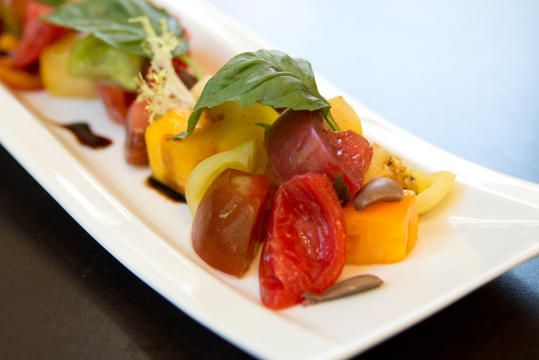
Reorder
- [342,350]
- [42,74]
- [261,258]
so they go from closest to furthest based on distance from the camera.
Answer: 1. [342,350]
2. [261,258]
3. [42,74]

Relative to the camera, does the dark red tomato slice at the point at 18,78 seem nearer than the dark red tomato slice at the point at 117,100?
No

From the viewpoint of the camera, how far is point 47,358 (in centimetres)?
138

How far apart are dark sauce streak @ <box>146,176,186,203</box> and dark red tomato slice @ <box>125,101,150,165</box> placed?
4.8 inches

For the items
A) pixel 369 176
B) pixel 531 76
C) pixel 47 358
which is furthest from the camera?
pixel 531 76

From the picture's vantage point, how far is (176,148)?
1910 mm

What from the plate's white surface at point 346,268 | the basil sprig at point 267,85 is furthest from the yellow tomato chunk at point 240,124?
the plate's white surface at point 346,268

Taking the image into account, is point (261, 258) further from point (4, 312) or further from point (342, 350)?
point (4, 312)

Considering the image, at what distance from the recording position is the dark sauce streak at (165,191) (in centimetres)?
200

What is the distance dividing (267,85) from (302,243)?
1.62 ft

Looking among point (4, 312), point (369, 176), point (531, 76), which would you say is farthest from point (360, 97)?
point (4, 312)

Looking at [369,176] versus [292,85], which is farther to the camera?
[369,176]

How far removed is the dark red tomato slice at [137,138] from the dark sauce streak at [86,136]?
0.24 metres

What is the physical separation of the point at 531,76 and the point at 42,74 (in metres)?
2.92

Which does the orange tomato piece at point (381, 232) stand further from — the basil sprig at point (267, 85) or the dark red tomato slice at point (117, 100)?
the dark red tomato slice at point (117, 100)
